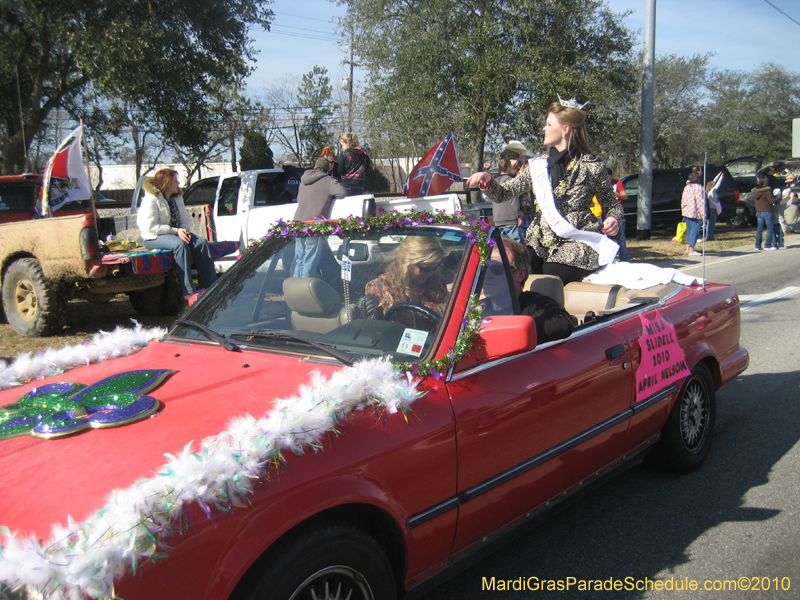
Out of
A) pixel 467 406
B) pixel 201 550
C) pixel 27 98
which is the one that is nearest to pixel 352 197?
pixel 467 406

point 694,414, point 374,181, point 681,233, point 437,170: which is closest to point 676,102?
point 374,181

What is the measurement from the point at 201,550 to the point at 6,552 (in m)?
0.44

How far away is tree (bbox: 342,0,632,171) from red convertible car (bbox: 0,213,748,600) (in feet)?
45.0

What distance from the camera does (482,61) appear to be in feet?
53.6

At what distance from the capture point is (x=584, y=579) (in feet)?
9.39

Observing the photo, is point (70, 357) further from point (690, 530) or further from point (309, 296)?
point (690, 530)

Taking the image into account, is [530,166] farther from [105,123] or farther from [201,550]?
[105,123]

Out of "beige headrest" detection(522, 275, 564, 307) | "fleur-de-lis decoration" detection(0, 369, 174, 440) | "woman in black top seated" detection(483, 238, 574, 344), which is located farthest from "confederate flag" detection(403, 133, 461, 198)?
"fleur-de-lis decoration" detection(0, 369, 174, 440)

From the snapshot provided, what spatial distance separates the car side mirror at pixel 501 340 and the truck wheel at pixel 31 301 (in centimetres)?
608

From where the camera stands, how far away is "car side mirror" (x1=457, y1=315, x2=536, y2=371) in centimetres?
244

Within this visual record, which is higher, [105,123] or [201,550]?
[105,123]

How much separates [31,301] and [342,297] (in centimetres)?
591

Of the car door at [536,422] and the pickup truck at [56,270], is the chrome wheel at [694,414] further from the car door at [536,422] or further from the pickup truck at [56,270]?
the pickup truck at [56,270]

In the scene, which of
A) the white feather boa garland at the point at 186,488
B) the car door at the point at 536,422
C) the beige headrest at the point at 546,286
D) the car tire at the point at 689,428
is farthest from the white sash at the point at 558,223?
the white feather boa garland at the point at 186,488
